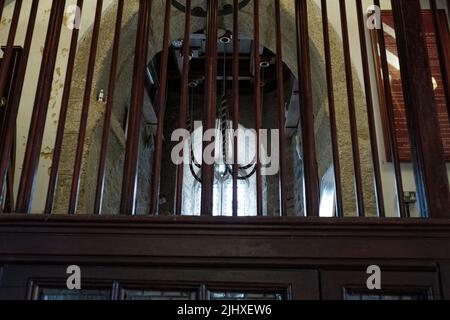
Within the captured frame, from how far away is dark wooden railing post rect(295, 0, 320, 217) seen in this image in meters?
1.75

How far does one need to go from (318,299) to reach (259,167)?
0.49 meters

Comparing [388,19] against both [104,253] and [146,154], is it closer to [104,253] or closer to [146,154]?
[104,253]

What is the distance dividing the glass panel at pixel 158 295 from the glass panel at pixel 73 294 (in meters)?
0.07

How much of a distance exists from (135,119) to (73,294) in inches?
25.0

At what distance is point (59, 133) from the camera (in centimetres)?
187

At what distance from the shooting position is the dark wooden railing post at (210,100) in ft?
5.74

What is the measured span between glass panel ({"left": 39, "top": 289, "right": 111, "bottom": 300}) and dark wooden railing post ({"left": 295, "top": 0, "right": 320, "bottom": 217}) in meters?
0.72

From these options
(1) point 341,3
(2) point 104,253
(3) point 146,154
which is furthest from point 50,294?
(3) point 146,154

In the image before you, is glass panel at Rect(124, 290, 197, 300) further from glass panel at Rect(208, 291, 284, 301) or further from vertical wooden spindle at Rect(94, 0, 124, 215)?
vertical wooden spindle at Rect(94, 0, 124, 215)

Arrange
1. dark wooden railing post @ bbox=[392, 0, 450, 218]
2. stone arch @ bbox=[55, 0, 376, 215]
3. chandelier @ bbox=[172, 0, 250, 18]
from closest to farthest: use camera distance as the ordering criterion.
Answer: dark wooden railing post @ bbox=[392, 0, 450, 218], stone arch @ bbox=[55, 0, 376, 215], chandelier @ bbox=[172, 0, 250, 18]

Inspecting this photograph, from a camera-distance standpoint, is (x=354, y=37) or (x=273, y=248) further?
(x=354, y=37)

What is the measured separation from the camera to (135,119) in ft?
6.15

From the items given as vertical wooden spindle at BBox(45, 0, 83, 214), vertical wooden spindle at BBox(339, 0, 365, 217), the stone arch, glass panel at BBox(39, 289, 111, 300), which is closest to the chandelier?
the stone arch

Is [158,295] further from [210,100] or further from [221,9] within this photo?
[221,9]
